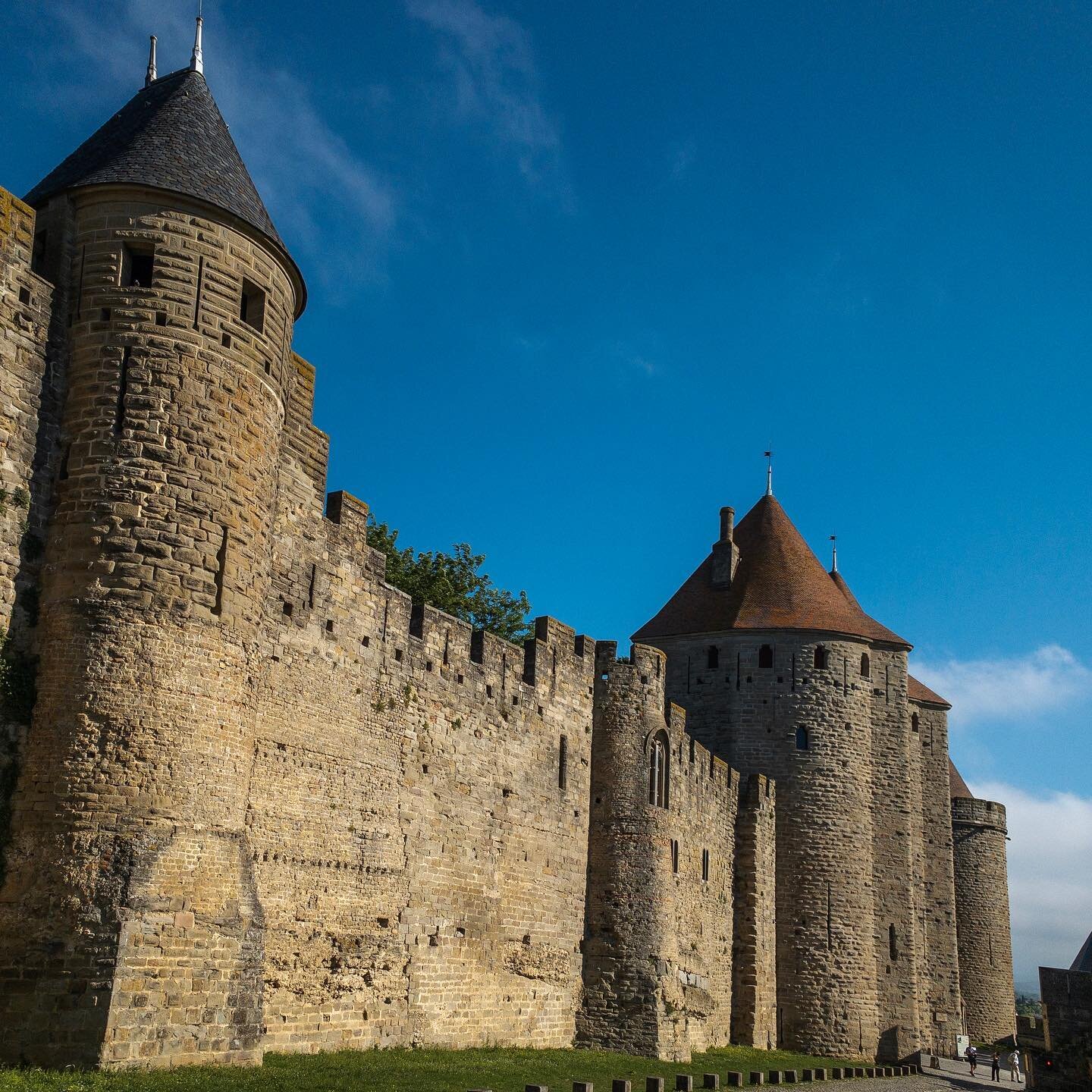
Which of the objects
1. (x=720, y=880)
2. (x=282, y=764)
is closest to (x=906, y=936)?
(x=720, y=880)

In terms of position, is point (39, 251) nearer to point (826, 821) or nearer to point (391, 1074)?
point (391, 1074)

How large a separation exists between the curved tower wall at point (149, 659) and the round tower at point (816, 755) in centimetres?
2033

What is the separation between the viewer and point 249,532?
13.3 meters

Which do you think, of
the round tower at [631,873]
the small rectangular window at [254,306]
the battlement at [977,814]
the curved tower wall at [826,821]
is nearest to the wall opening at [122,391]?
the small rectangular window at [254,306]

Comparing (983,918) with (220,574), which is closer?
(220,574)

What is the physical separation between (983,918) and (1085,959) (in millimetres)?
9058

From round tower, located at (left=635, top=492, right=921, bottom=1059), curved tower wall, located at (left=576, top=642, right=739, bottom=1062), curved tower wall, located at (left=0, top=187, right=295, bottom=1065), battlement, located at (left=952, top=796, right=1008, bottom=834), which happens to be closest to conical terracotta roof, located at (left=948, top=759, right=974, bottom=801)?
battlement, located at (left=952, top=796, right=1008, bottom=834)

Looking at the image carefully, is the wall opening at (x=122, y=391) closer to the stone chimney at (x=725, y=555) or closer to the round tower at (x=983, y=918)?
the stone chimney at (x=725, y=555)

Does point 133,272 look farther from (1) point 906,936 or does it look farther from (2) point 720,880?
(1) point 906,936

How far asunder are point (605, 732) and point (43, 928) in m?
13.0

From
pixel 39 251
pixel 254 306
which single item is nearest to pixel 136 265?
pixel 39 251

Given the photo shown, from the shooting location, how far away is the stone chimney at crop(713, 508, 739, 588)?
34312 millimetres

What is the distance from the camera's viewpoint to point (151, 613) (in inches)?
475

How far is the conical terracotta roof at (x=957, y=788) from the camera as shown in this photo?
44.0 metres
